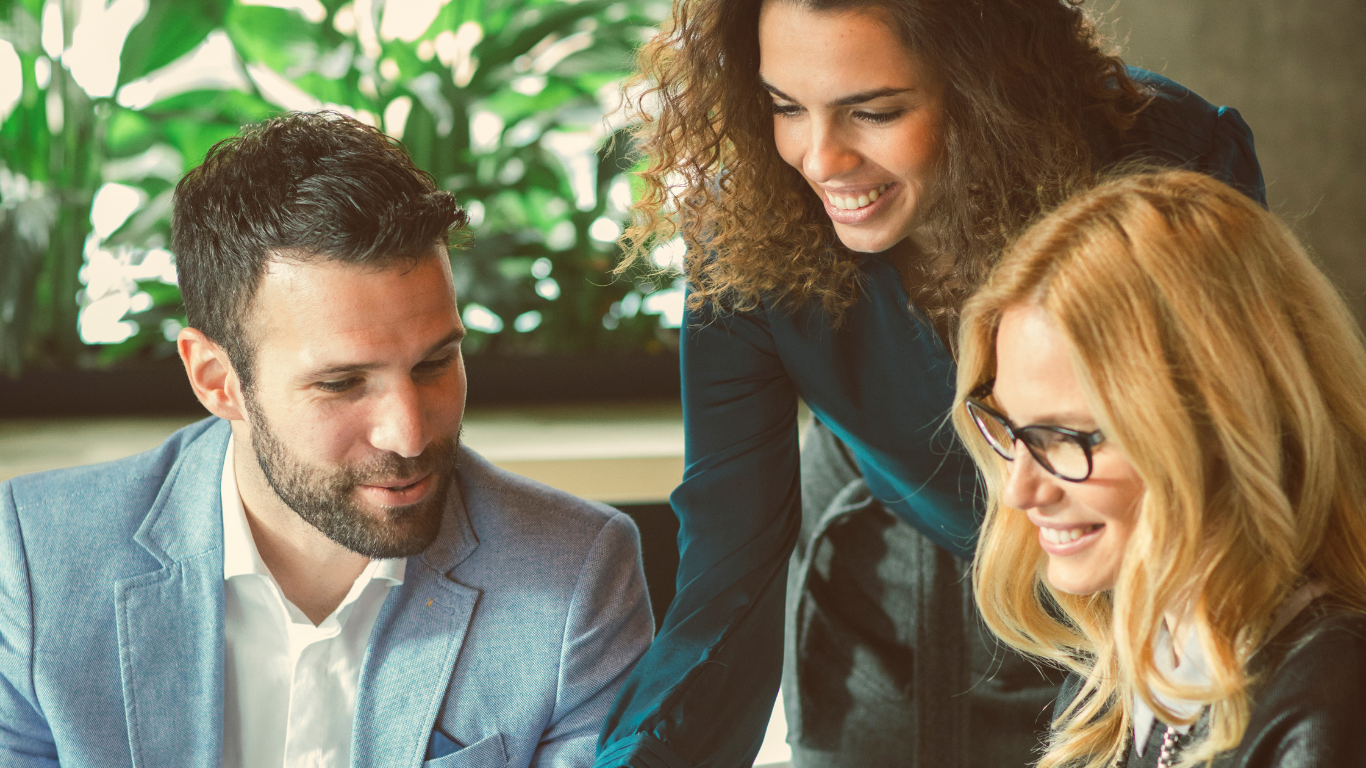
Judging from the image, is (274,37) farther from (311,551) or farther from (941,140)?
(941,140)

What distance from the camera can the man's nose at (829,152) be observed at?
1.32m

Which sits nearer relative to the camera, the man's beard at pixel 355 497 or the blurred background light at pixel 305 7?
the man's beard at pixel 355 497

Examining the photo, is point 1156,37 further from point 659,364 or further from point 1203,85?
point 659,364

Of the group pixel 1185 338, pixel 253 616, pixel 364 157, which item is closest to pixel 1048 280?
pixel 1185 338

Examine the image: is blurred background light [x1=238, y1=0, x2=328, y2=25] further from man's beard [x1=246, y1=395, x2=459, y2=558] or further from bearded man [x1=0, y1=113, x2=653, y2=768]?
man's beard [x1=246, y1=395, x2=459, y2=558]

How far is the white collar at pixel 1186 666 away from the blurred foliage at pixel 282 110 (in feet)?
6.68

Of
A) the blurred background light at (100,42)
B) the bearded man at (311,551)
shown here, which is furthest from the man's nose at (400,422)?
the blurred background light at (100,42)

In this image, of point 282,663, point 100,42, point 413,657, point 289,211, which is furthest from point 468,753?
point 100,42

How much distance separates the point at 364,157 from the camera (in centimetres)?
144

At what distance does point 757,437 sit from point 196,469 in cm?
73

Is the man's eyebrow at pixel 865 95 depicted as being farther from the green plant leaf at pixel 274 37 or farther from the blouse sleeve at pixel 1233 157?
the green plant leaf at pixel 274 37

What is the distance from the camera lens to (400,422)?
1356 millimetres

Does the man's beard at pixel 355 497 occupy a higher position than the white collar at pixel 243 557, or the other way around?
the man's beard at pixel 355 497

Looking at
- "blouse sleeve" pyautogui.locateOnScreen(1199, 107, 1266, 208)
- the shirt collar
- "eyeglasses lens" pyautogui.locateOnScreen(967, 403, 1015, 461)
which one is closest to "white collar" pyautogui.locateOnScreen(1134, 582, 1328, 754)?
the shirt collar
